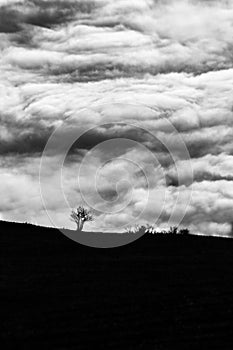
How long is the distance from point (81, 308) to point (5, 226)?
41413mm

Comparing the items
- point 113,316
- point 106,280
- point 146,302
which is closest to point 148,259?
point 106,280

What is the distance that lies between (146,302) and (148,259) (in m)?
17.8

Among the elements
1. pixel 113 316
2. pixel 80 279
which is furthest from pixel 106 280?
pixel 113 316

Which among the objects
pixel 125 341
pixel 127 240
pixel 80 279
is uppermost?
pixel 127 240

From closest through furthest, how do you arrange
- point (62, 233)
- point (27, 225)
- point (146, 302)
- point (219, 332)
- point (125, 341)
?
point (125, 341) → point (219, 332) → point (146, 302) → point (62, 233) → point (27, 225)

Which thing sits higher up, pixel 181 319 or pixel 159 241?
pixel 159 241

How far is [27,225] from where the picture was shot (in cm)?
7469

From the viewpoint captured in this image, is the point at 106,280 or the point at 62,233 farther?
the point at 62,233

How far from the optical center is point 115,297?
35.4 m

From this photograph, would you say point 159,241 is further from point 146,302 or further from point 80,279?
point 146,302

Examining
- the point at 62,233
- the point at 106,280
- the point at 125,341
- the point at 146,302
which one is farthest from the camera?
the point at 62,233

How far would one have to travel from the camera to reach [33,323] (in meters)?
29.1

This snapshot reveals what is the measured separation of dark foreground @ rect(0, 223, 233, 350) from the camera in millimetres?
26875

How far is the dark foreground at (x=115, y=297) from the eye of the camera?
26.9 m
